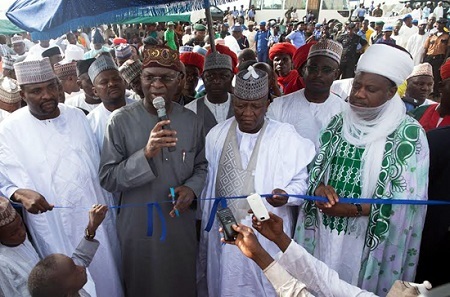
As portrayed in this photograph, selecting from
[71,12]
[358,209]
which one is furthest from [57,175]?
[358,209]

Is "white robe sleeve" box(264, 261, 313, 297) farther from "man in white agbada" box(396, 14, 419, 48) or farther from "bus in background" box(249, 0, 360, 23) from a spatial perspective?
"bus in background" box(249, 0, 360, 23)

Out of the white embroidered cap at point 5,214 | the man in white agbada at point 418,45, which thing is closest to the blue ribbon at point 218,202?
the white embroidered cap at point 5,214

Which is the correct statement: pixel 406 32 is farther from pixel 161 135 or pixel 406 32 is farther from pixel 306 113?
pixel 161 135

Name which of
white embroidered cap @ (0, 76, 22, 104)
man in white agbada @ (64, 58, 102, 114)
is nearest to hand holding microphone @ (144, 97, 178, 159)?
white embroidered cap @ (0, 76, 22, 104)

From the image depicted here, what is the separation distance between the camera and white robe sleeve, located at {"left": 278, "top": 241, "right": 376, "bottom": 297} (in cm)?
211

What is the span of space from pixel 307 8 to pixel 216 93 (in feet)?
67.6

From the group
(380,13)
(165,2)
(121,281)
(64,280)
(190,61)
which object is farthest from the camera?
(380,13)

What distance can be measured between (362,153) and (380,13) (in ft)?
70.4

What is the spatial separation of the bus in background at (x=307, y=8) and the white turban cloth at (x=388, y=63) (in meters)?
19.3

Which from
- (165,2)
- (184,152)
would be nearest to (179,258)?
(184,152)

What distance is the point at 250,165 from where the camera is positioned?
2922 mm

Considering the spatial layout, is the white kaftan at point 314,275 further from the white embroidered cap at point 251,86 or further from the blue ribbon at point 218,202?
the white embroidered cap at point 251,86

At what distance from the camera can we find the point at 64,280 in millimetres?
2072

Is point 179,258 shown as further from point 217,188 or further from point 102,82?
point 102,82
